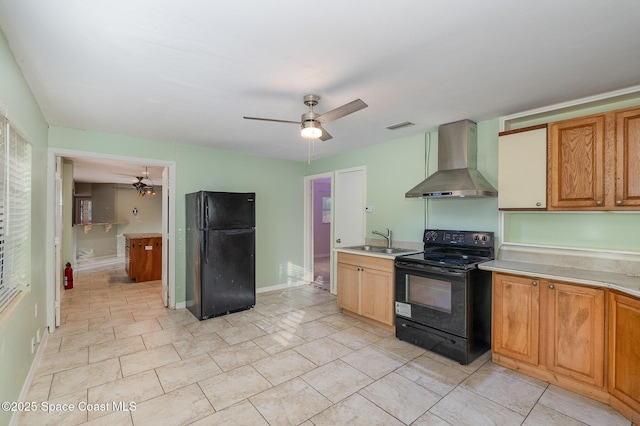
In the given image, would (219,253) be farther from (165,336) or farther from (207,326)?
(165,336)

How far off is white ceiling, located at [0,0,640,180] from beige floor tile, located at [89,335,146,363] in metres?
2.42

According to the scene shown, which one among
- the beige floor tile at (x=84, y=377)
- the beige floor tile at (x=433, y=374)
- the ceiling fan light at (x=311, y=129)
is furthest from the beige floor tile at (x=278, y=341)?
the ceiling fan light at (x=311, y=129)

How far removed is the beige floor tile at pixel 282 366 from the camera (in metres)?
2.50

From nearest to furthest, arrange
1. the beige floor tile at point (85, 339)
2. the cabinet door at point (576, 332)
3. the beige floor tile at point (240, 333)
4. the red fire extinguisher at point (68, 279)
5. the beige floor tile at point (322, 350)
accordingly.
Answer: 1. the cabinet door at point (576, 332)
2. the beige floor tile at point (322, 350)
3. the beige floor tile at point (85, 339)
4. the beige floor tile at point (240, 333)
5. the red fire extinguisher at point (68, 279)

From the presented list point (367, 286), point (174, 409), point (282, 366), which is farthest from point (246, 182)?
point (174, 409)

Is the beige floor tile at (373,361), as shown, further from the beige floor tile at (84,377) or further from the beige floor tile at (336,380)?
the beige floor tile at (84,377)

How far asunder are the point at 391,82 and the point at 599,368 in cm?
264

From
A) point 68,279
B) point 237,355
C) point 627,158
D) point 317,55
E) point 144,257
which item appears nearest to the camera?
point 317,55

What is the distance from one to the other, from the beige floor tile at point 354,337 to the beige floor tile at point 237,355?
2.76ft

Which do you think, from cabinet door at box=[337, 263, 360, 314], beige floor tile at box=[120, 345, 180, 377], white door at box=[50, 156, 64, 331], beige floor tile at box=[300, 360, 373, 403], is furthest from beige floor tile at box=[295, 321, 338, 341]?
white door at box=[50, 156, 64, 331]

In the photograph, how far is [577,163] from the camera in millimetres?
2471

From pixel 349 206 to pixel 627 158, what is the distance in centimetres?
317

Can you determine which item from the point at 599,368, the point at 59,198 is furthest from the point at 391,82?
the point at 59,198

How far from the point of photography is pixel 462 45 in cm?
181
